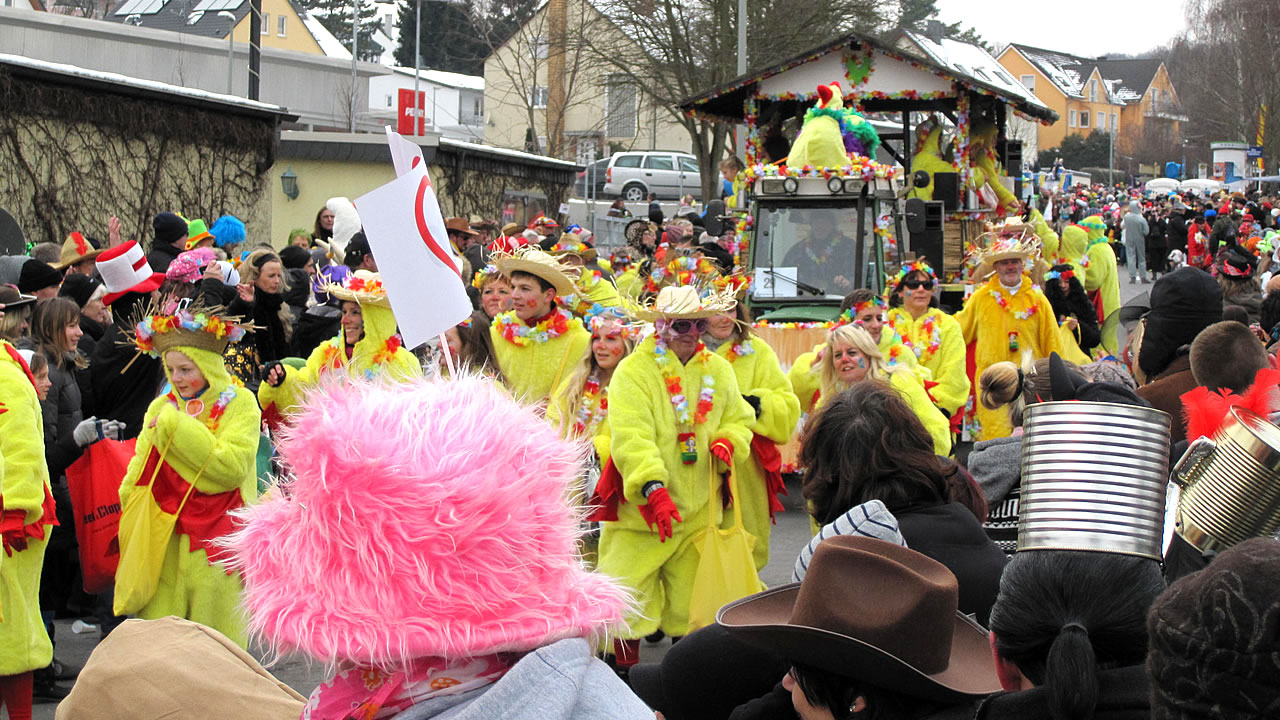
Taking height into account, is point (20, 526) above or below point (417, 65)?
below

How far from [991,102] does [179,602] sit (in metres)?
12.1

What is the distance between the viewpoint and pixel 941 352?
9.62 m

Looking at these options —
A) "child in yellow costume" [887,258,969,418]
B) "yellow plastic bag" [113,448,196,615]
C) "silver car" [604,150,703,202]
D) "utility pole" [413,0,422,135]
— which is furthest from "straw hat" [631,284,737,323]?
"silver car" [604,150,703,202]

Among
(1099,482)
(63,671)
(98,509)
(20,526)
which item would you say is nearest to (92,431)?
(98,509)

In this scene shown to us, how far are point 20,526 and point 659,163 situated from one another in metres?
36.2

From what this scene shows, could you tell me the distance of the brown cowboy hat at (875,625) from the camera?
2.71 metres

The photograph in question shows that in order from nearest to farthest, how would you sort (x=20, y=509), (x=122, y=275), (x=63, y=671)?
(x=20, y=509), (x=63, y=671), (x=122, y=275)

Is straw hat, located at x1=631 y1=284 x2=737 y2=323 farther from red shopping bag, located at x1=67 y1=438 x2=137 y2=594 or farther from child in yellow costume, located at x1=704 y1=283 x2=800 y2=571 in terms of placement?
red shopping bag, located at x1=67 y1=438 x2=137 y2=594

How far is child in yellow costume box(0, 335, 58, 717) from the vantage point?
5.16 meters

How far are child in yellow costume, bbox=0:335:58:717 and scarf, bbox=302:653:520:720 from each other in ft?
10.9

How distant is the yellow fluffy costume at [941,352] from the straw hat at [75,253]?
5576 mm

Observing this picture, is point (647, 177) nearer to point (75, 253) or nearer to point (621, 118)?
point (621, 118)

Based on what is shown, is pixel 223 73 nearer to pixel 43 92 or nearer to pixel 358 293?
pixel 43 92

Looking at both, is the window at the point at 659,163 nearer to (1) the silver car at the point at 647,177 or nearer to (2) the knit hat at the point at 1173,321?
(1) the silver car at the point at 647,177
